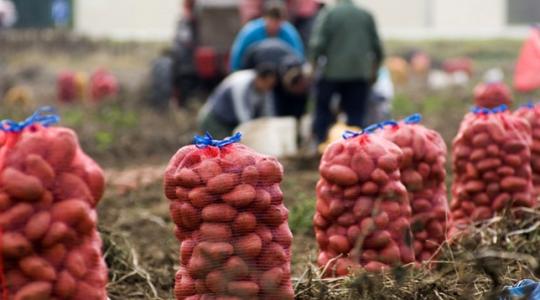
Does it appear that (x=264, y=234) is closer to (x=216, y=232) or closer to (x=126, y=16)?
(x=216, y=232)

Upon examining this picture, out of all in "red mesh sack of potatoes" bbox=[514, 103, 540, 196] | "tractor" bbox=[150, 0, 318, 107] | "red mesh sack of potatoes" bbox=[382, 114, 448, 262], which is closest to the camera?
"red mesh sack of potatoes" bbox=[382, 114, 448, 262]

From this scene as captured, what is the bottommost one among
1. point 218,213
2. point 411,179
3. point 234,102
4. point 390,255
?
point 234,102

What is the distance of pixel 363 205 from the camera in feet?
14.8

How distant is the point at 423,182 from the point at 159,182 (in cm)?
479

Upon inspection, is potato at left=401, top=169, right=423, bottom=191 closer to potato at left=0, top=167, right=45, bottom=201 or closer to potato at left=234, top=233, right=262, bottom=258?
potato at left=234, top=233, right=262, bottom=258

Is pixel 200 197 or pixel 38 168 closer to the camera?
pixel 38 168

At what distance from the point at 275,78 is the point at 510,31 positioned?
23.9 m

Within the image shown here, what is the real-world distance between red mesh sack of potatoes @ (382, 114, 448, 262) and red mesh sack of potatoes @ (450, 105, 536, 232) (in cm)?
40

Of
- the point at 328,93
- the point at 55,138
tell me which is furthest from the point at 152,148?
the point at 55,138

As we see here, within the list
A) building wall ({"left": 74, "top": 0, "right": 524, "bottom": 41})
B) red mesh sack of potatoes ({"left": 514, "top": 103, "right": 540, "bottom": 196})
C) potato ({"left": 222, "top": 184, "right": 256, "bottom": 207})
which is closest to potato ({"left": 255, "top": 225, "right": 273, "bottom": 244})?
potato ({"left": 222, "top": 184, "right": 256, "bottom": 207})

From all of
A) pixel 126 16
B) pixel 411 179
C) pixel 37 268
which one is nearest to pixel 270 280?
pixel 37 268

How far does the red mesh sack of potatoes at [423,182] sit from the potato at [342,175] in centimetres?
53

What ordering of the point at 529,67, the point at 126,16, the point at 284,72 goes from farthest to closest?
1. the point at 126,16
2. the point at 529,67
3. the point at 284,72

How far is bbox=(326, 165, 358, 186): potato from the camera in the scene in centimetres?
449
